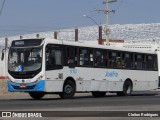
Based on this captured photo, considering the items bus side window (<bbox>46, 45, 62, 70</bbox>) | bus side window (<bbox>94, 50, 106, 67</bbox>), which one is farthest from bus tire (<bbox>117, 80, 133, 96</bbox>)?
bus side window (<bbox>46, 45, 62, 70</bbox>)

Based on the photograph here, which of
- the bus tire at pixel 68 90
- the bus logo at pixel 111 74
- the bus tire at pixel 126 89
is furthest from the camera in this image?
the bus tire at pixel 126 89

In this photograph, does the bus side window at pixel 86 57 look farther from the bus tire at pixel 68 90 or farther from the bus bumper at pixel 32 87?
the bus bumper at pixel 32 87

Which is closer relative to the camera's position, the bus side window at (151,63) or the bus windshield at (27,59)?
the bus windshield at (27,59)

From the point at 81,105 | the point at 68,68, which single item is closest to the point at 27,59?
the point at 68,68

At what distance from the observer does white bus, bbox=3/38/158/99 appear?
27.3 meters

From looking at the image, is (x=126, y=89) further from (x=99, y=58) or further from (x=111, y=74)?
(x=99, y=58)

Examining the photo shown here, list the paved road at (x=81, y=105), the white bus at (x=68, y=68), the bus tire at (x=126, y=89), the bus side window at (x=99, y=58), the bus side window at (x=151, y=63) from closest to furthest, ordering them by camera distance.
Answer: the paved road at (x=81, y=105)
the white bus at (x=68, y=68)
the bus side window at (x=99, y=58)
the bus tire at (x=126, y=89)
the bus side window at (x=151, y=63)

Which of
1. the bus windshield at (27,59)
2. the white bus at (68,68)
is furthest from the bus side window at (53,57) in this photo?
the bus windshield at (27,59)

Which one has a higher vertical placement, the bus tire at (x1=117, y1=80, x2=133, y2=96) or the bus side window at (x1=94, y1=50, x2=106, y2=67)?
the bus side window at (x1=94, y1=50, x2=106, y2=67)

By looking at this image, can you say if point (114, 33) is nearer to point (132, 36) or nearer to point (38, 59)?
point (132, 36)

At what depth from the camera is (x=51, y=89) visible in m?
27.6

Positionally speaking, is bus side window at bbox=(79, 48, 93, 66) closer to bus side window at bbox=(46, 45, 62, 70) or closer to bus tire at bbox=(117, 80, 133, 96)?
bus side window at bbox=(46, 45, 62, 70)

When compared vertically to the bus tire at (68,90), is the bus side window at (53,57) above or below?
above

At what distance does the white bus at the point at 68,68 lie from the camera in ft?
89.5
